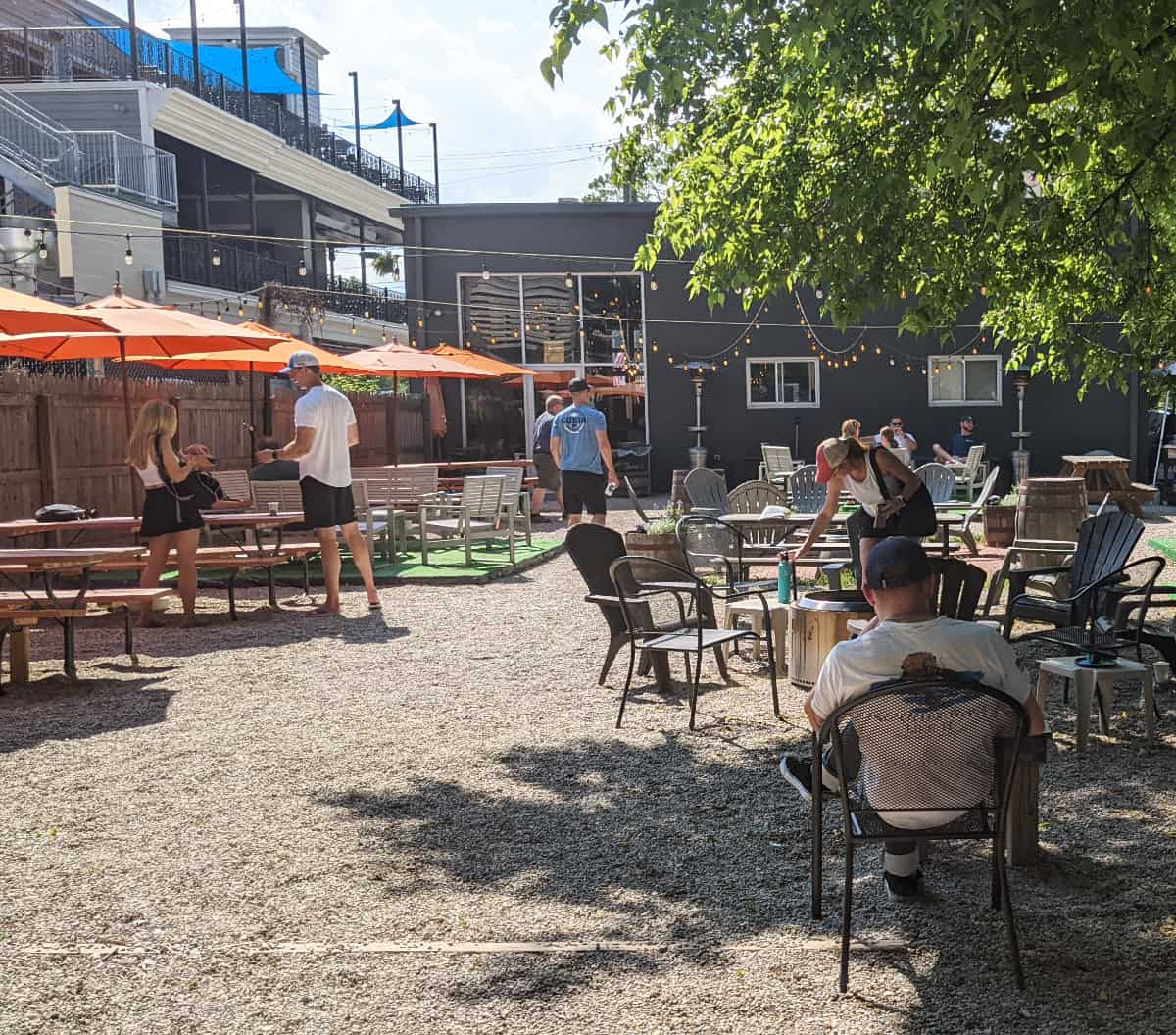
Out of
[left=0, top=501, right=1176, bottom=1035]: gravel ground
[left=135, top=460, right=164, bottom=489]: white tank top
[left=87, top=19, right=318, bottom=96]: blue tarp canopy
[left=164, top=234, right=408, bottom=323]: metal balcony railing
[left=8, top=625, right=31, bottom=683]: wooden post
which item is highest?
[left=87, top=19, right=318, bottom=96]: blue tarp canopy

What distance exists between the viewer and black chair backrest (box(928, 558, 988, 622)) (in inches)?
254

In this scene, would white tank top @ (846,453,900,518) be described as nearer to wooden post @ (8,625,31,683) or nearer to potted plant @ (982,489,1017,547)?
wooden post @ (8,625,31,683)

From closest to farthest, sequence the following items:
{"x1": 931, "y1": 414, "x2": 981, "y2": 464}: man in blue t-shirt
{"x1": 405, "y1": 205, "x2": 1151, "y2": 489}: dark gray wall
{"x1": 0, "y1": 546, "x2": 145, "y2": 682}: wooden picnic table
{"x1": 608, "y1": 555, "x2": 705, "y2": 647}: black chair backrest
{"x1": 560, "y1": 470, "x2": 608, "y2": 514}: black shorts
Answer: {"x1": 608, "y1": 555, "x2": 705, "y2": 647}: black chair backrest
{"x1": 0, "y1": 546, "x2": 145, "y2": 682}: wooden picnic table
{"x1": 560, "y1": 470, "x2": 608, "y2": 514}: black shorts
{"x1": 931, "y1": 414, "x2": 981, "y2": 464}: man in blue t-shirt
{"x1": 405, "y1": 205, "x2": 1151, "y2": 489}: dark gray wall

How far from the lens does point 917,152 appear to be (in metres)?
7.54

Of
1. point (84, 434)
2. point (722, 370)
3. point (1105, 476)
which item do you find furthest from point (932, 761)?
point (722, 370)

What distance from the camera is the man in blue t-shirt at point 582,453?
1131 cm

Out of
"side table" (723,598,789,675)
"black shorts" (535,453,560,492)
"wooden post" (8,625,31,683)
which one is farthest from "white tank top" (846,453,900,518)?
"black shorts" (535,453,560,492)

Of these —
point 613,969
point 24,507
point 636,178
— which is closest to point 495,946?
point 613,969

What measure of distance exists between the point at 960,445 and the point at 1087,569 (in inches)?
664

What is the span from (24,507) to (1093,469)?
13.8 m

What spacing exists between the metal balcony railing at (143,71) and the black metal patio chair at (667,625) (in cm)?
2356

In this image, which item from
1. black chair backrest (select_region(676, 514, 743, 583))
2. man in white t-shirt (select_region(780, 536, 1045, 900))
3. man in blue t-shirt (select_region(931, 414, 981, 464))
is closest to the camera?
man in white t-shirt (select_region(780, 536, 1045, 900))

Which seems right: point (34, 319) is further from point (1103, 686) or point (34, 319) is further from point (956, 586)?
point (1103, 686)

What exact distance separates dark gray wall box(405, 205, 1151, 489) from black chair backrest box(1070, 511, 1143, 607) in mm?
17625
